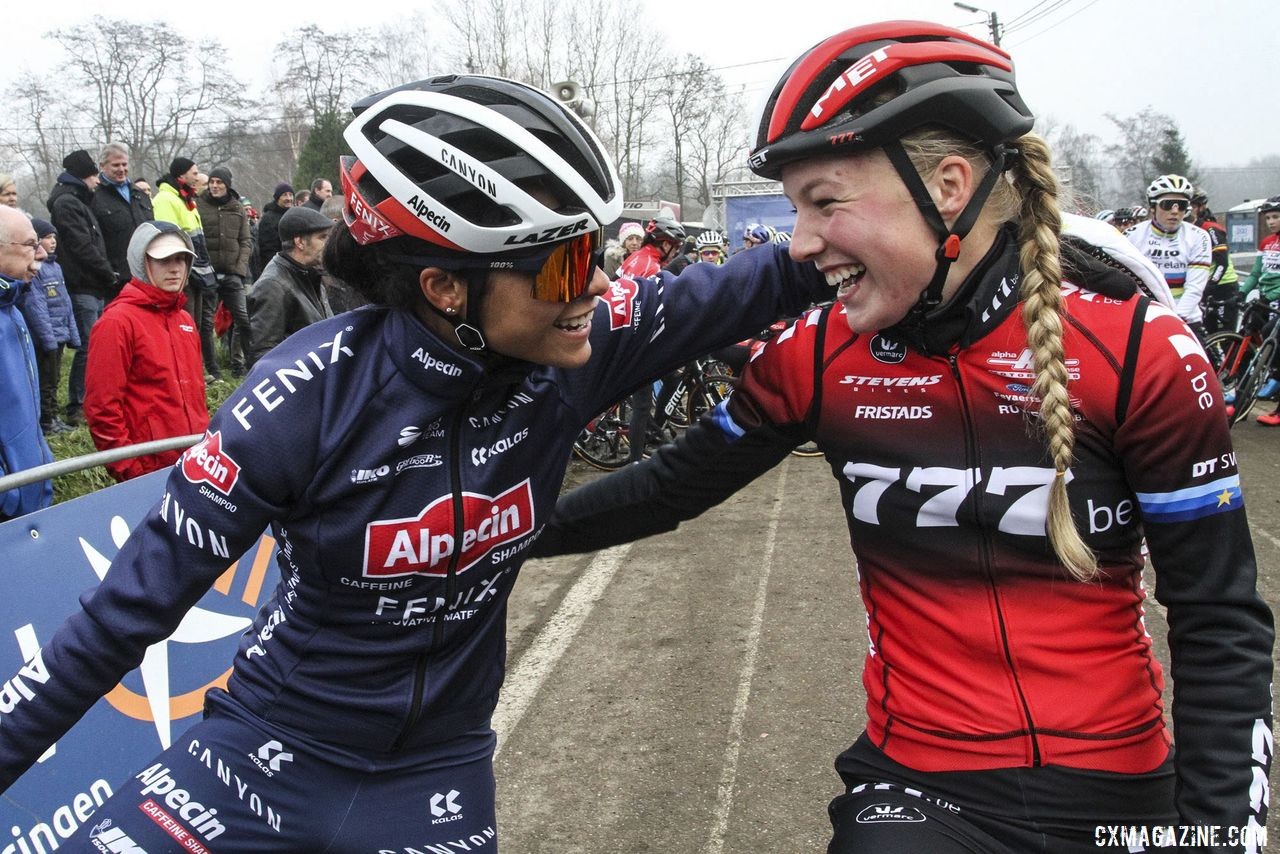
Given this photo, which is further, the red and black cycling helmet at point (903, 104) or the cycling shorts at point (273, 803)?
the cycling shorts at point (273, 803)

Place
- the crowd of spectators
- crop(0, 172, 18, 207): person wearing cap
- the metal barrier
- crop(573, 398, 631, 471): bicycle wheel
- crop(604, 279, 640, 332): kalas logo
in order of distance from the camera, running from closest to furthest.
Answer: crop(604, 279, 640, 332): kalas logo < the metal barrier < the crowd of spectators < crop(0, 172, 18, 207): person wearing cap < crop(573, 398, 631, 471): bicycle wheel

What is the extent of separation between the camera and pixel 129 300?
202 inches

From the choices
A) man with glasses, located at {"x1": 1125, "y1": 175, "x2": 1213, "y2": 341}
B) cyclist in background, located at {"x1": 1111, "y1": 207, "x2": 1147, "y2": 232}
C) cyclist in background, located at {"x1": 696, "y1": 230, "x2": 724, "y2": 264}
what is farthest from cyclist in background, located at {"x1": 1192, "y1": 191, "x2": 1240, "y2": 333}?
cyclist in background, located at {"x1": 696, "y1": 230, "x2": 724, "y2": 264}

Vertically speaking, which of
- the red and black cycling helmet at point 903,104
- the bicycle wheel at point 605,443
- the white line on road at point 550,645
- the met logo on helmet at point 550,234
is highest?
the red and black cycling helmet at point 903,104

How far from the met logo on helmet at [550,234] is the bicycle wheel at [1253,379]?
31.0 feet

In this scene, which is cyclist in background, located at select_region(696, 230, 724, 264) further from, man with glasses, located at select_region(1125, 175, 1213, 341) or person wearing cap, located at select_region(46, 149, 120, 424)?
person wearing cap, located at select_region(46, 149, 120, 424)

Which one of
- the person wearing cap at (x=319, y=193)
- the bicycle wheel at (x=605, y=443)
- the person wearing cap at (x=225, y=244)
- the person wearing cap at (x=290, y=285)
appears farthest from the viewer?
the person wearing cap at (x=319, y=193)

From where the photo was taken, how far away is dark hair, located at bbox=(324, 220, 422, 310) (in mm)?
1961

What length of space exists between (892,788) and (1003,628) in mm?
336

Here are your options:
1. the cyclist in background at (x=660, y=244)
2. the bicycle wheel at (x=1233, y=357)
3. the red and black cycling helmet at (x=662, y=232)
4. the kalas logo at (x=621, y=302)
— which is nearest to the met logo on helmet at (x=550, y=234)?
the kalas logo at (x=621, y=302)

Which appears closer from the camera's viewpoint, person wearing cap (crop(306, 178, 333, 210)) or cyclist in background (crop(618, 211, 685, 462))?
cyclist in background (crop(618, 211, 685, 462))

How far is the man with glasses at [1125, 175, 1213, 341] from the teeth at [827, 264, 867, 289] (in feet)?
28.9

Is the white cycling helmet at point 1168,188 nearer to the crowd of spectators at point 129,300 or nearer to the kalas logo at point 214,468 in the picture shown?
the crowd of spectators at point 129,300

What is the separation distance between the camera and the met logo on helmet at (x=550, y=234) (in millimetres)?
1833
